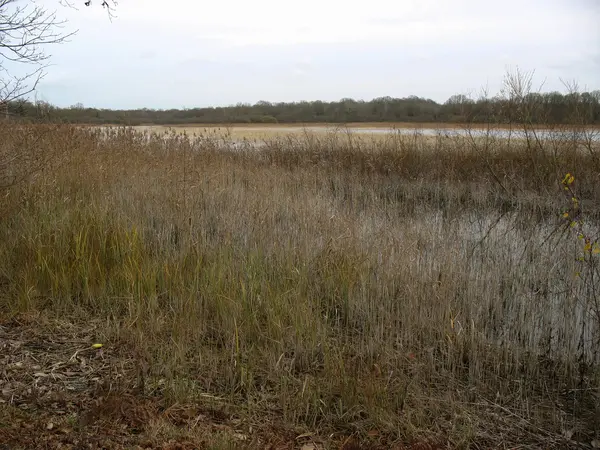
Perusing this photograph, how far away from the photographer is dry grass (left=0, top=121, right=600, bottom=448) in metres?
3.46

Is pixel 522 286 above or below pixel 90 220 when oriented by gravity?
below

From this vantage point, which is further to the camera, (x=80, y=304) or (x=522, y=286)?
(x=522, y=286)

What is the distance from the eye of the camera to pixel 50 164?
304 inches

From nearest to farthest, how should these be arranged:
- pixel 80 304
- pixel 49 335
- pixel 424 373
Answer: pixel 424 373, pixel 49 335, pixel 80 304

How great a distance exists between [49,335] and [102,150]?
277 inches

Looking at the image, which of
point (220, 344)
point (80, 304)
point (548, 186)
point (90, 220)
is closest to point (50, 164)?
point (90, 220)

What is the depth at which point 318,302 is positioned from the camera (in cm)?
471

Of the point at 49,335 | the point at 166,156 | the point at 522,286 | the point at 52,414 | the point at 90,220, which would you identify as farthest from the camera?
the point at 166,156

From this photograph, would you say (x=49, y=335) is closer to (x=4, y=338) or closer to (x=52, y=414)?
(x=4, y=338)

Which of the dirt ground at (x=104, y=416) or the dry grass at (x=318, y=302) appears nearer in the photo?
the dirt ground at (x=104, y=416)

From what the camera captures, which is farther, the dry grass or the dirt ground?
the dry grass

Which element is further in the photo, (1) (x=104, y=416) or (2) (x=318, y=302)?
(2) (x=318, y=302)

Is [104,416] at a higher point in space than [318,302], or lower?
lower

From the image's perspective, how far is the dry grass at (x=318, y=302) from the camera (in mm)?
3457
